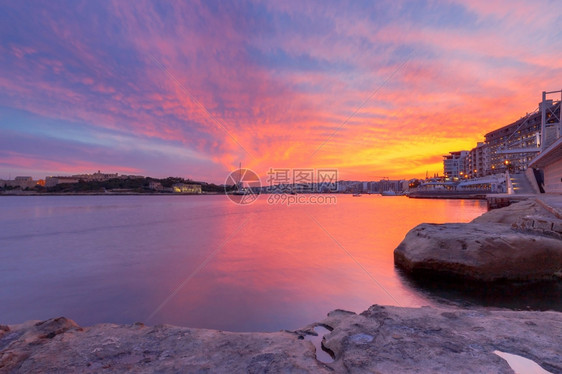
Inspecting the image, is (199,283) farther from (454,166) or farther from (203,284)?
(454,166)

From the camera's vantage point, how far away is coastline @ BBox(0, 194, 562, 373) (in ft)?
7.71

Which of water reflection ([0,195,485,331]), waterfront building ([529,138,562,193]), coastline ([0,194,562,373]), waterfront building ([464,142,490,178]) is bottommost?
water reflection ([0,195,485,331])

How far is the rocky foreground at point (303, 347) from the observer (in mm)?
2338

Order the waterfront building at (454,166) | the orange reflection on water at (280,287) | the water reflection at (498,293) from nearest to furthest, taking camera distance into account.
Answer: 1. the water reflection at (498,293)
2. the orange reflection on water at (280,287)
3. the waterfront building at (454,166)

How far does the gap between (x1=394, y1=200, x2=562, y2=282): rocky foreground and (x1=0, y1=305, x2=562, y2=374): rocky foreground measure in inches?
141

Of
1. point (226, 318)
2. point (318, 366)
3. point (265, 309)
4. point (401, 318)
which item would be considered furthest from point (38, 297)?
point (401, 318)

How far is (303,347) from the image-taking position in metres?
2.79

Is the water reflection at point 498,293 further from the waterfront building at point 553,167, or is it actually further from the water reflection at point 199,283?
the waterfront building at point 553,167

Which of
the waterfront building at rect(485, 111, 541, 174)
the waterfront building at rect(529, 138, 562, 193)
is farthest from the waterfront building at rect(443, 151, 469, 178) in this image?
the waterfront building at rect(529, 138, 562, 193)

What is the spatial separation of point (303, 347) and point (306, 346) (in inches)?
2.0

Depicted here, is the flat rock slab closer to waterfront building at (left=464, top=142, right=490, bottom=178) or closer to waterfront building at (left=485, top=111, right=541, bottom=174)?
waterfront building at (left=485, top=111, right=541, bottom=174)

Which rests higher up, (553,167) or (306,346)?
(553,167)

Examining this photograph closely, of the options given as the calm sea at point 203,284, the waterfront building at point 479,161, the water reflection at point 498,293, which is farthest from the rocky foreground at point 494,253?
the waterfront building at point 479,161

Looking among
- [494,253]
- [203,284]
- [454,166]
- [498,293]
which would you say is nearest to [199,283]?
[203,284]
